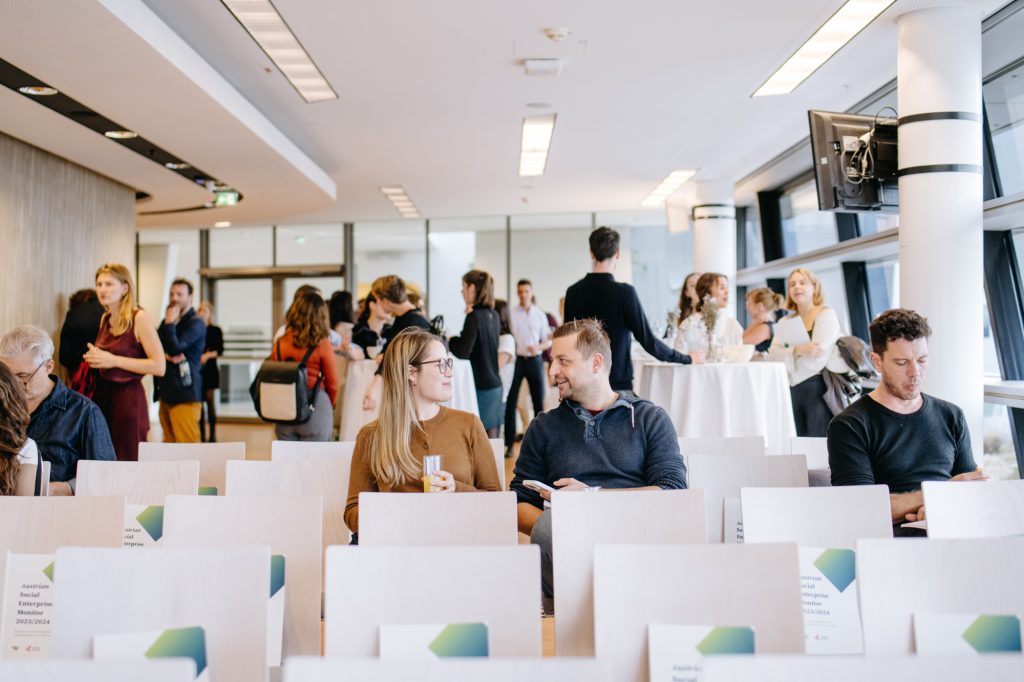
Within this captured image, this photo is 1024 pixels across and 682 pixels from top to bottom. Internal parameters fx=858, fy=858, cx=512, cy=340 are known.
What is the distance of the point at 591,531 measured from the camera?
2.20 meters

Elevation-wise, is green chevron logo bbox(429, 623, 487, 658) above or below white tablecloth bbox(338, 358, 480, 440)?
below

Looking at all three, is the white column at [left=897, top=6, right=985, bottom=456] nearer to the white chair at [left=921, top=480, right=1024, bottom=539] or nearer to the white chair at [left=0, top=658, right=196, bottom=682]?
the white chair at [left=921, top=480, right=1024, bottom=539]

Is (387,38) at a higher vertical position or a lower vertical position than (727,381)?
higher

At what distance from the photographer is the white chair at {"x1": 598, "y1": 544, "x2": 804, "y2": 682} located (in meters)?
1.76

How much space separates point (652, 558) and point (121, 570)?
1096 mm

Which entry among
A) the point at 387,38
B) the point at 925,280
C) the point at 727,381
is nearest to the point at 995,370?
the point at 925,280

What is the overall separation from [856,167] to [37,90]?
17.6 feet

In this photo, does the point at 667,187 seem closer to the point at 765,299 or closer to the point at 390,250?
the point at 765,299

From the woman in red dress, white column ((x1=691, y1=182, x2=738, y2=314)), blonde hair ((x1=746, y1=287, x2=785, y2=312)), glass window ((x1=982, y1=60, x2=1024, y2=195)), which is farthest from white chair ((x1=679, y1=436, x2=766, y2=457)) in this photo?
white column ((x1=691, y1=182, x2=738, y2=314))

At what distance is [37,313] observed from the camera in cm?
743

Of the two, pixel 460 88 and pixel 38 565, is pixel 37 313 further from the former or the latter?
pixel 38 565

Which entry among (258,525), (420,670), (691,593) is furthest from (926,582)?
(258,525)

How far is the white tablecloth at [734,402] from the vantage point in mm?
5352

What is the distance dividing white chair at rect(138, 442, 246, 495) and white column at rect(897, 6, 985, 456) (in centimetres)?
387
